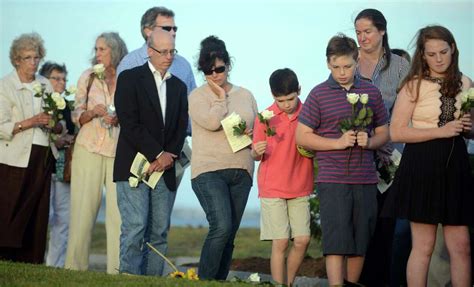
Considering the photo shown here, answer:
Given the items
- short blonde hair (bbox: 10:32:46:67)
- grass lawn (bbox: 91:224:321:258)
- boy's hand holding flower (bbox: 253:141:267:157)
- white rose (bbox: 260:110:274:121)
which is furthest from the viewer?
grass lawn (bbox: 91:224:321:258)

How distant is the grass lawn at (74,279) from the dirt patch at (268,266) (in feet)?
14.7

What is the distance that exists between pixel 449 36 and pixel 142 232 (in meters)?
3.77

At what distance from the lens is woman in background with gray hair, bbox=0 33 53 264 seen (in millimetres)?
14445

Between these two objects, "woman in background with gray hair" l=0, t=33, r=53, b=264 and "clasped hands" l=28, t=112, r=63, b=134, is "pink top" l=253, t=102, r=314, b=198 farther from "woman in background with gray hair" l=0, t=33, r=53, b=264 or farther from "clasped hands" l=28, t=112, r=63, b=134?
"woman in background with gray hair" l=0, t=33, r=53, b=264

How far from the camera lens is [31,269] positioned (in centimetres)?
1145

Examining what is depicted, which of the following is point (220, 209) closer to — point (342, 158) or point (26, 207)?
point (342, 158)

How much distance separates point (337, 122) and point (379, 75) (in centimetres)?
143

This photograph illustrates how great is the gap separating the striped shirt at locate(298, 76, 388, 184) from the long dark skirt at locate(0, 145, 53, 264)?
4511 millimetres

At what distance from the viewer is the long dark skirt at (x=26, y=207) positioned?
1450 cm

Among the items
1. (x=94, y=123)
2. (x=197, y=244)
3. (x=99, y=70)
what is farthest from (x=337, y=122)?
(x=197, y=244)

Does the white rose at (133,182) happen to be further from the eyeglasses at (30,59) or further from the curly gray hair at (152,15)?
the eyeglasses at (30,59)

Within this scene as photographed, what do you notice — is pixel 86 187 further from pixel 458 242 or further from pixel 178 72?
pixel 458 242

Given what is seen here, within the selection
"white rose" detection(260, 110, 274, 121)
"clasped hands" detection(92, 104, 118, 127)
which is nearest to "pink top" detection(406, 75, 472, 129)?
"white rose" detection(260, 110, 274, 121)

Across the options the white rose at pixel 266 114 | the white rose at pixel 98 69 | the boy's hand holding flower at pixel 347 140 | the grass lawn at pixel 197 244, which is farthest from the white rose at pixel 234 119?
the grass lawn at pixel 197 244
